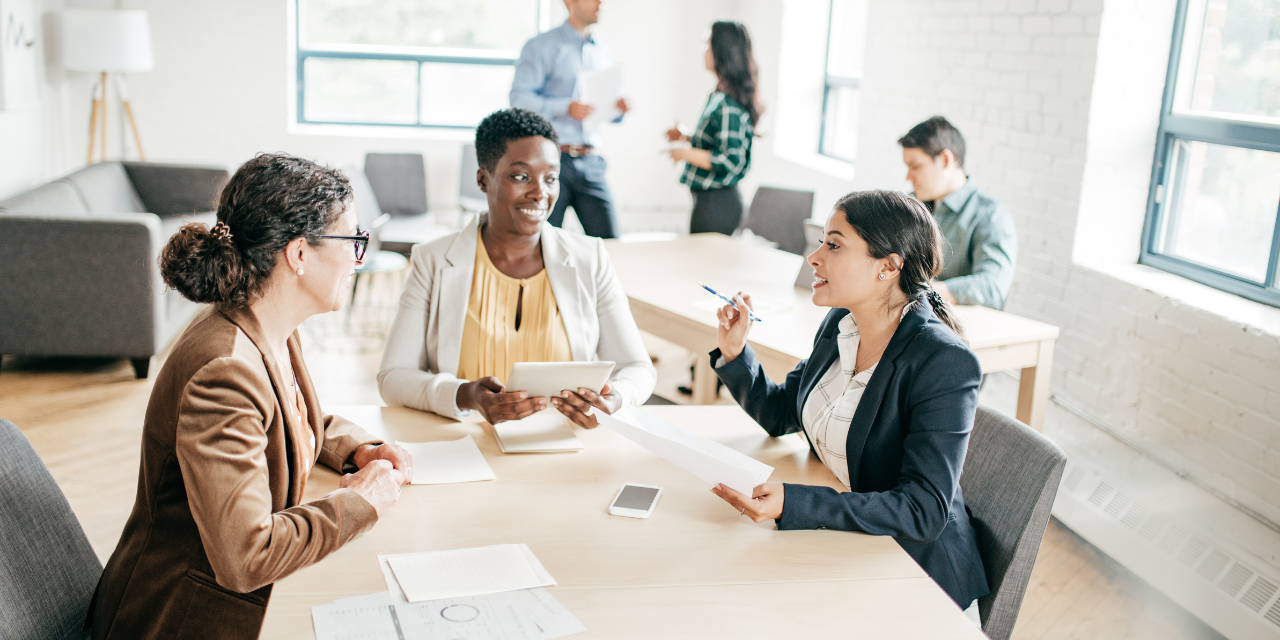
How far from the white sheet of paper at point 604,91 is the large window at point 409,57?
2.84m

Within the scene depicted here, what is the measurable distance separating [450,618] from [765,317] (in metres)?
1.93

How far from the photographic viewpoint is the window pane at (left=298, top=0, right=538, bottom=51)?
6848 millimetres

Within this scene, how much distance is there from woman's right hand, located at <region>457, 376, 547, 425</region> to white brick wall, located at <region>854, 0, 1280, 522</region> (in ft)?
7.27

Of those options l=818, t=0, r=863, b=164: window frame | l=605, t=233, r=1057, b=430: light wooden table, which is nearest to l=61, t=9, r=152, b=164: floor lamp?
l=605, t=233, r=1057, b=430: light wooden table

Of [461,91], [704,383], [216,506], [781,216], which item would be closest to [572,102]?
[781,216]

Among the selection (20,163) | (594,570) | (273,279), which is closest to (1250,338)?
(594,570)

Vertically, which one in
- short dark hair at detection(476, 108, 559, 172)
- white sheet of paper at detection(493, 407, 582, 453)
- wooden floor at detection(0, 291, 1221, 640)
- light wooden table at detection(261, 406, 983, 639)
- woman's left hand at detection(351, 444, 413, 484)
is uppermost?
short dark hair at detection(476, 108, 559, 172)

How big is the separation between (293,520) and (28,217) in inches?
137

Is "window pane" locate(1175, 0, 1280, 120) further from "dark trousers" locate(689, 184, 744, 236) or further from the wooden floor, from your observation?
"dark trousers" locate(689, 184, 744, 236)

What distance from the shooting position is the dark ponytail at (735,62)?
4.41m

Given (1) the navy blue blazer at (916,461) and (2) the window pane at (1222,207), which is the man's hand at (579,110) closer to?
(2) the window pane at (1222,207)

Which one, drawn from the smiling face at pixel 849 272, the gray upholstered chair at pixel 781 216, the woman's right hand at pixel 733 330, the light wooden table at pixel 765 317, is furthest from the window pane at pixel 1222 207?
the woman's right hand at pixel 733 330

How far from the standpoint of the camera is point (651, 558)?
59.2 inches

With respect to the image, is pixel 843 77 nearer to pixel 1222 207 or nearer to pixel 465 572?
pixel 1222 207
